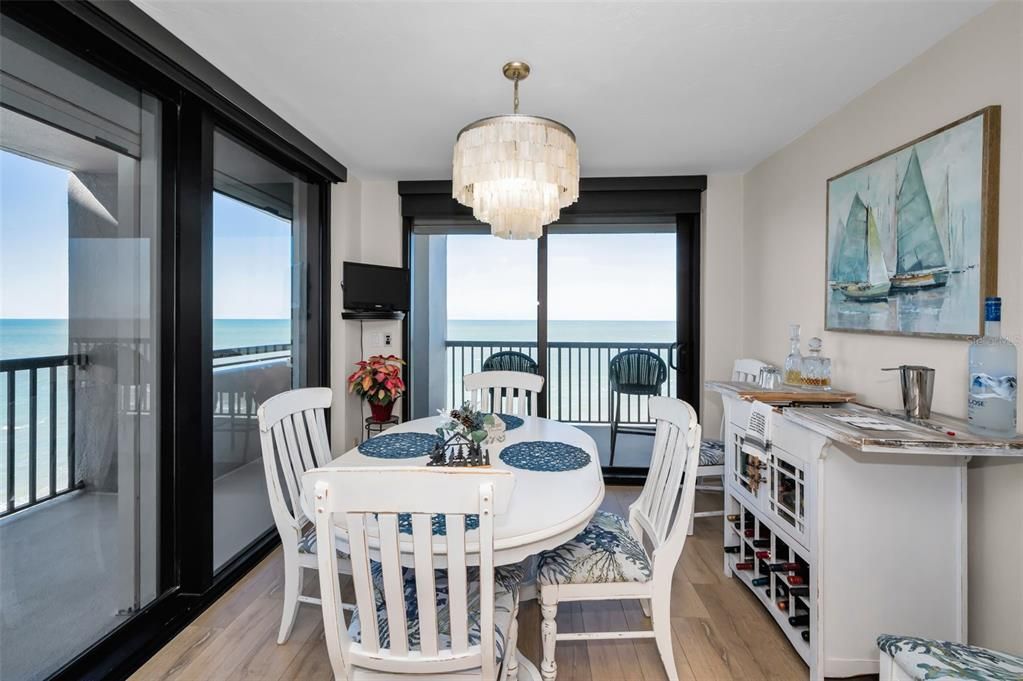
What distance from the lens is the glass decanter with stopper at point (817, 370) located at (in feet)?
7.56

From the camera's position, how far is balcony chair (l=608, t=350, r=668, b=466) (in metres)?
3.89

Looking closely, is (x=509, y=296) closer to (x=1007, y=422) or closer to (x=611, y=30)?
(x=611, y=30)

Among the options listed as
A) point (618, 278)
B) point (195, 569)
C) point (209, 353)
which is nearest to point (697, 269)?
point (618, 278)

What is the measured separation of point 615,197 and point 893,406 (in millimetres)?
2260

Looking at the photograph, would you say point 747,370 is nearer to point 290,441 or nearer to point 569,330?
point 569,330

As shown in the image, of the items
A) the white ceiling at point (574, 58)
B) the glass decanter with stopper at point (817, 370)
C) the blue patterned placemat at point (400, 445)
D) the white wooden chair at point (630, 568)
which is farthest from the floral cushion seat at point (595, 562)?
the white ceiling at point (574, 58)

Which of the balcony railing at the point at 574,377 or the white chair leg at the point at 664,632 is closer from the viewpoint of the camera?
the white chair leg at the point at 664,632

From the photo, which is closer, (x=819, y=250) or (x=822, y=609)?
(x=822, y=609)

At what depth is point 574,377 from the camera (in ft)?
16.6

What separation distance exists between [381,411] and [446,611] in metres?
2.26

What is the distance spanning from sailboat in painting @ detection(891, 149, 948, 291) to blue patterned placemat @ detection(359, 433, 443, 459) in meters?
2.06

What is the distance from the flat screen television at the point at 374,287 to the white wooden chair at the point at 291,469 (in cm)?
137

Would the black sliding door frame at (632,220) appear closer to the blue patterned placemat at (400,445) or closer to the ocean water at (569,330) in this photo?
the ocean water at (569,330)

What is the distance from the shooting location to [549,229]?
3.76 meters
